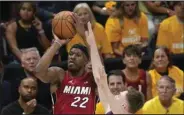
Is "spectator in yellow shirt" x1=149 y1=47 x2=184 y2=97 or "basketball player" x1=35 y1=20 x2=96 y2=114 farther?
"spectator in yellow shirt" x1=149 y1=47 x2=184 y2=97

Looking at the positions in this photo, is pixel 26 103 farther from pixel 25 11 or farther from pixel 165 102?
pixel 25 11

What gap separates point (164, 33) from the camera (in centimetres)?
1018

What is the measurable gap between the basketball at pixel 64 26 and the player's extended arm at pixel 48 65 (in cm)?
17

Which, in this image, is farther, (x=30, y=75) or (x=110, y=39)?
(x=110, y=39)

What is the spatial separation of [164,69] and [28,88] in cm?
176

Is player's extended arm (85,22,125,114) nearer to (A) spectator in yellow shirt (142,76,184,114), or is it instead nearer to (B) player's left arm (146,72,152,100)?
(A) spectator in yellow shirt (142,76,184,114)

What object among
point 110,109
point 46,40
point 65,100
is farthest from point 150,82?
point 110,109

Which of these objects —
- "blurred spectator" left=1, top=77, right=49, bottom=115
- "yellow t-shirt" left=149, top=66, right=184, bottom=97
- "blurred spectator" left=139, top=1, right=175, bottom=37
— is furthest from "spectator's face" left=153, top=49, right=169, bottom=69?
"blurred spectator" left=139, top=1, right=175, bottom=37

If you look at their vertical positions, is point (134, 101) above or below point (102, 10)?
below

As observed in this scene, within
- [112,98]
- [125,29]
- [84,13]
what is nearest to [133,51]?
[84,13]

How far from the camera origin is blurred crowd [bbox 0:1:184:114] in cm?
920

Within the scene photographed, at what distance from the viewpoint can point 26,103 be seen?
27.9 ft

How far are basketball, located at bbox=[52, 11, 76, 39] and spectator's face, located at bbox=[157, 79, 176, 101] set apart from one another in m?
1.19

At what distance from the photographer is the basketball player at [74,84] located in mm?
8297
